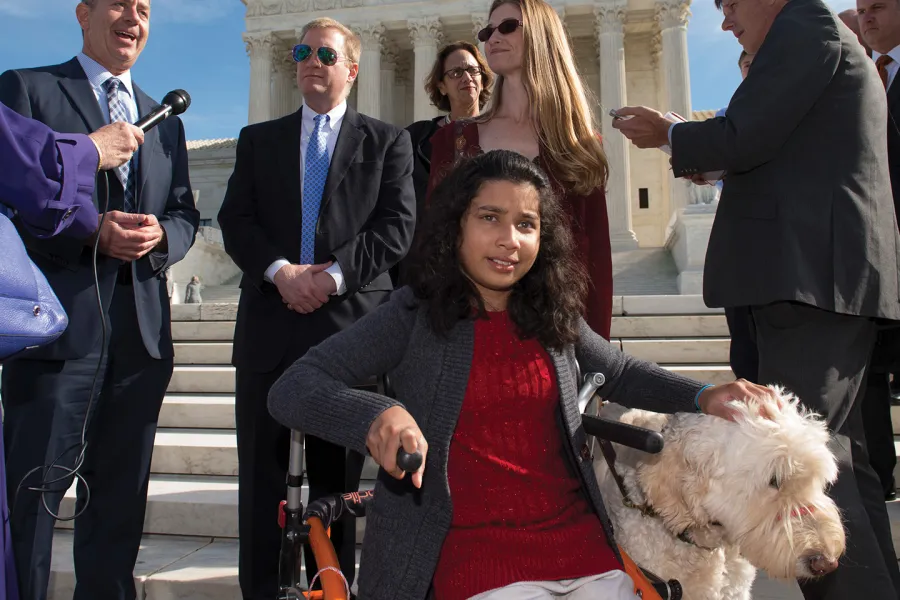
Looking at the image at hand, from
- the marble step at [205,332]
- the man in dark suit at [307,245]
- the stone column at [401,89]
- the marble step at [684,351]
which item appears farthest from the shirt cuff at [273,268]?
the stone column at [401,89]

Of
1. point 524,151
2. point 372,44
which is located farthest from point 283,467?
point 372,44

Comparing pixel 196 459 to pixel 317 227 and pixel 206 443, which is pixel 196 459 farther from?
pixel 317 227

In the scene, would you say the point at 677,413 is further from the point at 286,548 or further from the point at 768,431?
the point at 286,548

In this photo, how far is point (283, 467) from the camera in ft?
10.2

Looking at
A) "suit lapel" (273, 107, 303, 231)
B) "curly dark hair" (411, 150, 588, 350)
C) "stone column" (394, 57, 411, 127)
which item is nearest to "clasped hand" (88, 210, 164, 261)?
"suit lapel" (273, 107, 303, 231)

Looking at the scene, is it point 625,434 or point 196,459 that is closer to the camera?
point 625,434

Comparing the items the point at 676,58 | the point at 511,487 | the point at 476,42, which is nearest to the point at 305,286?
the point at 511,487

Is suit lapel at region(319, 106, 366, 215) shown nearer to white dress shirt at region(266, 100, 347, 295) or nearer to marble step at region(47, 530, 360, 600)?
white dress shirt at region(266, 100, 347, 295)

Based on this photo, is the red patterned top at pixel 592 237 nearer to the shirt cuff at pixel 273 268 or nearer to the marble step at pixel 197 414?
the shirt cuff at pixel 273 268

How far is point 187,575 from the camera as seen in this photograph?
3654 mm

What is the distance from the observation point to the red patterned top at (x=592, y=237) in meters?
2.82

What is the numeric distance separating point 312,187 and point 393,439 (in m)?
2.11

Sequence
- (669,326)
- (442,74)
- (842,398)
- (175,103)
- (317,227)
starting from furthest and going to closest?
(669,326)
(442,74)
(317,227)
(175,103)
(842,398)

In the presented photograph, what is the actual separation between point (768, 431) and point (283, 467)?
2073 millimetres
